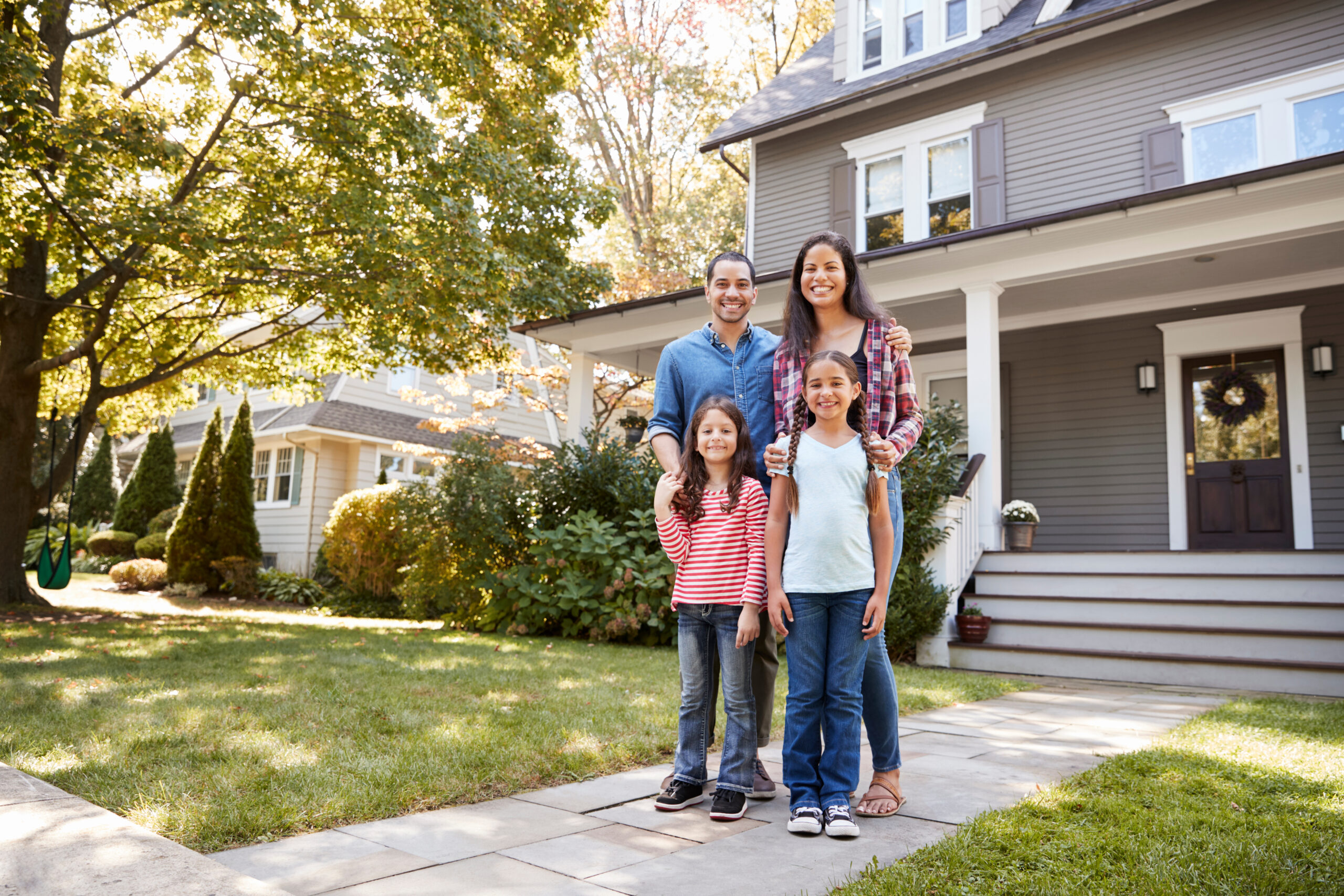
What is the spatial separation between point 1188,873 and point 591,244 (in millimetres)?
19570

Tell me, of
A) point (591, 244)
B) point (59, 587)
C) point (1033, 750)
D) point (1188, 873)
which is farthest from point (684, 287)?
point (1188, 873)

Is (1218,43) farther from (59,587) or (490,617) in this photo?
(59,587)

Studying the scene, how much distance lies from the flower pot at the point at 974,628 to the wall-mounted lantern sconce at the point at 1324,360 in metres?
4.28

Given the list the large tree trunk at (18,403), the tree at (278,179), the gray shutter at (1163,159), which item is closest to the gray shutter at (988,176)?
the gray shutter at (1163,159)

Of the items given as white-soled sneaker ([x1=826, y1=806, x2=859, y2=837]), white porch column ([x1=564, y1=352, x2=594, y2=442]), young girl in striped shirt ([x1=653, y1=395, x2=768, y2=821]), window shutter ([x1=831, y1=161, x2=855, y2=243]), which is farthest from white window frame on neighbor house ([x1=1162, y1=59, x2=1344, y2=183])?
white-soled sneaker ([x1=826, y1=806, x2=859, y2=837])

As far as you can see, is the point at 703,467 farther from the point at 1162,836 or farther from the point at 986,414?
the point at 986,414

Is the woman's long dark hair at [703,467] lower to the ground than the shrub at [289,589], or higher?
higher

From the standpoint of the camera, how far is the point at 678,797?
9.25 ft

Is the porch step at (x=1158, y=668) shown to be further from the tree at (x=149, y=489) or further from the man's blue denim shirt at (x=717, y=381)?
the tree at (x=149, y=489)

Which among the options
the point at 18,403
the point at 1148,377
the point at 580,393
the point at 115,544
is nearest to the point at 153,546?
the point at 115,544

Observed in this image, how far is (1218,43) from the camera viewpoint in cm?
928

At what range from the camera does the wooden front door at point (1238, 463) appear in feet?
28.3

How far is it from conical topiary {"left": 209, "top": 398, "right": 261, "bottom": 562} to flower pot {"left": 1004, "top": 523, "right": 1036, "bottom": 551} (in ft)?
39.9

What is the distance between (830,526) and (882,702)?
0.63 meters
